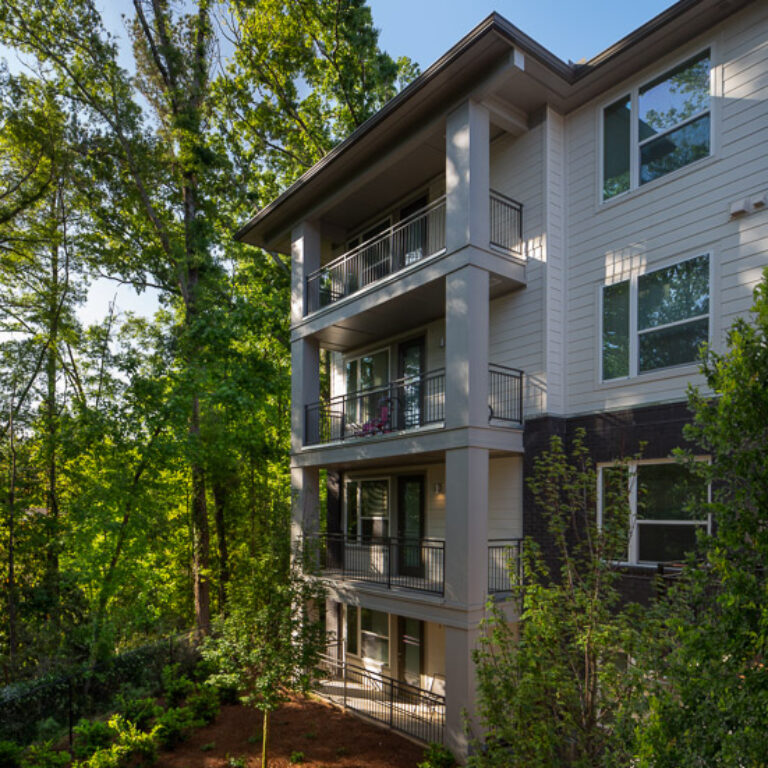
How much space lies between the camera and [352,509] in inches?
618

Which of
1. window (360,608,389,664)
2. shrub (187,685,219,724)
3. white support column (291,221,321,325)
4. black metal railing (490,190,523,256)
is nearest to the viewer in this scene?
black metal railing (490,190,523,256)

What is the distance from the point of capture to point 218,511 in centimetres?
2289

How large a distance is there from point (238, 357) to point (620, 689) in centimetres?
1547

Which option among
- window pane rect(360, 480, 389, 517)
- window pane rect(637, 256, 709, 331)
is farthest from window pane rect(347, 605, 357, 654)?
window pane rect(637, 256, 709, 331)

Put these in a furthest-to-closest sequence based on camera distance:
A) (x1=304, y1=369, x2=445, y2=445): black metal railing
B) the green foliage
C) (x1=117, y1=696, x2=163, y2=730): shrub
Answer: (x1=304, y1=369, x2=445, y2=445): black metal railing → (x1=117, y1=696, x2=163, y2=730): shrub → the green foliage

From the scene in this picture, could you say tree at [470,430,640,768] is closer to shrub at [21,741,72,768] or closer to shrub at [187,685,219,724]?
shrub at [21,741,72,768]

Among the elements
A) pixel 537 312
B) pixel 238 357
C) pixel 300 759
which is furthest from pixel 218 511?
pixel 537 312

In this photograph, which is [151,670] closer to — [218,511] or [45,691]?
[45,691]

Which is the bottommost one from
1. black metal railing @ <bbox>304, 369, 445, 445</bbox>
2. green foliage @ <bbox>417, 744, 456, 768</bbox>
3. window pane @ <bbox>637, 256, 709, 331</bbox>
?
green foliage @ <bbox>417, 744, 456, 768</bbox>

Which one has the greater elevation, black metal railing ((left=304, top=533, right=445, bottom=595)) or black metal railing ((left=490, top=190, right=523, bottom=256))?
black metal railing ((left=490, top=190, right=523, bottom=256))

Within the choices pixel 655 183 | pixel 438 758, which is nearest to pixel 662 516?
pixel 438 758

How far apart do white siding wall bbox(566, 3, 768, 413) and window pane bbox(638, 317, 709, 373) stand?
0.67 ft

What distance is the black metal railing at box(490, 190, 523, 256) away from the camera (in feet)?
36.5

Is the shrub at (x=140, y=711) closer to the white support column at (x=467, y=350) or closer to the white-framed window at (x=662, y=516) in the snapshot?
the white support column at (x=467, y=350)
